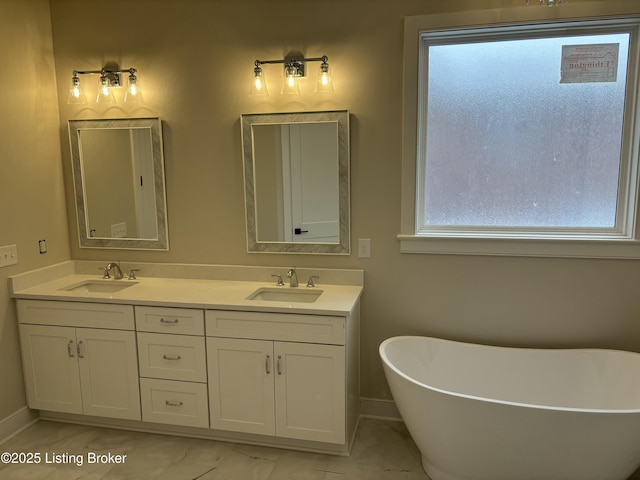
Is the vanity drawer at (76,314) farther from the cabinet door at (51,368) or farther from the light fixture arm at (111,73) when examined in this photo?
the light fixture arm at (111,73)

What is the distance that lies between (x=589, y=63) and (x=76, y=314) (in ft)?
10.5

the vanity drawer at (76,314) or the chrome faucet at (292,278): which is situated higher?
the chrome faucet at (292,278)

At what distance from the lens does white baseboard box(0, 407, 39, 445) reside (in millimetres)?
2652

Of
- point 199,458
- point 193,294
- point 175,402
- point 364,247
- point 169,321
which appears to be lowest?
point 199,458

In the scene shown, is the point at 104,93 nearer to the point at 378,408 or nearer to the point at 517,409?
the point at 378,408

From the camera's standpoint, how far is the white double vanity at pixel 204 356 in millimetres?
2375

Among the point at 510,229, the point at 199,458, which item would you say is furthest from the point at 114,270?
the point at 510,229

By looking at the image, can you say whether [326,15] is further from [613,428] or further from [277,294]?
[613,428]

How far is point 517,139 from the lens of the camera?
2.59 meters

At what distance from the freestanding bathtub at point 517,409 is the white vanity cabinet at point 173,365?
104cm

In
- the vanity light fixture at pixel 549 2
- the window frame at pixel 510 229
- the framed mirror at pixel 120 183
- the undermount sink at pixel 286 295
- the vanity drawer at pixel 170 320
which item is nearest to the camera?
the vanity light fixture at pixel 549 2

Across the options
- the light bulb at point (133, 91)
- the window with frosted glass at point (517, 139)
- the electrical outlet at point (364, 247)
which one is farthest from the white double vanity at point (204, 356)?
the light bulb at point (133, 91)

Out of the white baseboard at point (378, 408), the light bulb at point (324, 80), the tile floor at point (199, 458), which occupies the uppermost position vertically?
the light bulb at point (324, 80)

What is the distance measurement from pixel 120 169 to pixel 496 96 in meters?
2.40
